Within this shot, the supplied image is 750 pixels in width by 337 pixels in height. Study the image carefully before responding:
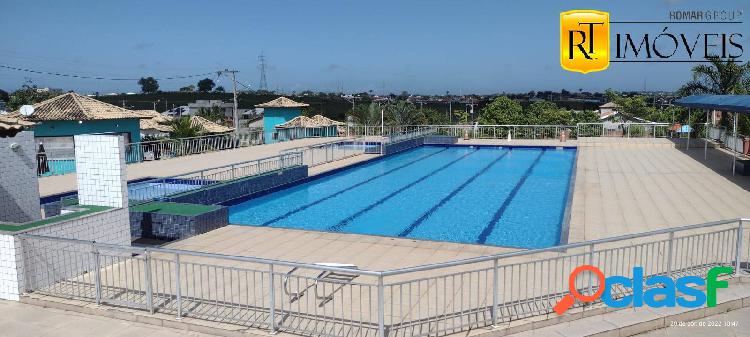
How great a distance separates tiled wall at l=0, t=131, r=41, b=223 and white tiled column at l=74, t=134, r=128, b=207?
0.95 metres

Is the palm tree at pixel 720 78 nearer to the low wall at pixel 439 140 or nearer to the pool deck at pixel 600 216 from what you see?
the pool deck at pixel 600 216

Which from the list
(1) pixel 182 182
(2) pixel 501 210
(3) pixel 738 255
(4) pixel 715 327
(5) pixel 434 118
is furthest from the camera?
(5) pixel 434 118

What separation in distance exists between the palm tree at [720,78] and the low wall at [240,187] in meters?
18.7

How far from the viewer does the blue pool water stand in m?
11.5

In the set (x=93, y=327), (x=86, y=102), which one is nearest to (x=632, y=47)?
(x=93, y=327)

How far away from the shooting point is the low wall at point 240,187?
11.8m

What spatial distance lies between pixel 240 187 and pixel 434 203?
4.90 meters

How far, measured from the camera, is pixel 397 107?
3497 centimetres

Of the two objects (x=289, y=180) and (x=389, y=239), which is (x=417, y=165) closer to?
(x=289, y=180)

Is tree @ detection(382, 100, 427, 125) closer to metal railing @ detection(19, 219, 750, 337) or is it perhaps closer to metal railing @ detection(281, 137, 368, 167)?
metal railing @ detection(281, 137, 368, 167)

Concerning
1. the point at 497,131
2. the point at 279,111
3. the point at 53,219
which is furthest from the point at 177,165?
the point at 279,111

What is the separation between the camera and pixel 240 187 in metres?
13.6

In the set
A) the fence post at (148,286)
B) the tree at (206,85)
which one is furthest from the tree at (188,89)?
the fence post at (148,286)

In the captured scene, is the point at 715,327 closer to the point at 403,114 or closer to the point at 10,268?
the point at 10,268
